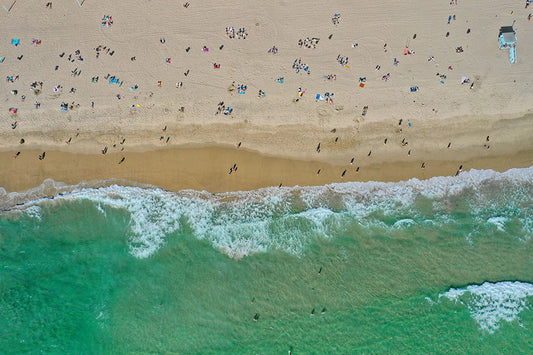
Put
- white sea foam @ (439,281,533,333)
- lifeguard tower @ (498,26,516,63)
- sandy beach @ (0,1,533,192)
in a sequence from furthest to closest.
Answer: sandy beach @ (0,1,533,192), lifeguard tower @ (498,26,516,63), white sea foam @ (439,281,533,333)

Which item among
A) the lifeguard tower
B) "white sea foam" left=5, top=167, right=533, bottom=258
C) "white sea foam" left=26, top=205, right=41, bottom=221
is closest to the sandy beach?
the lifeguard tower

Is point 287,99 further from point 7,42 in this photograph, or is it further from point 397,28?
point 7,42

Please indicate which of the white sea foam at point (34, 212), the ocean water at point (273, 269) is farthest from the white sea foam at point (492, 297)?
the white sea foam at point (34, 212)

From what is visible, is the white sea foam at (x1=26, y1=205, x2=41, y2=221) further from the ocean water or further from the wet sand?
the wet sand

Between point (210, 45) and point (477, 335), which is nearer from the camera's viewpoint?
point (477, 335)

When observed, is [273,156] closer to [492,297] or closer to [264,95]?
[264,95]

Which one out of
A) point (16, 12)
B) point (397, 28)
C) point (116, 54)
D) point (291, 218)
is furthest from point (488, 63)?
point (16, 12)
